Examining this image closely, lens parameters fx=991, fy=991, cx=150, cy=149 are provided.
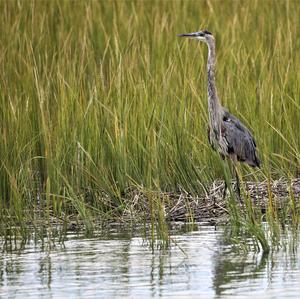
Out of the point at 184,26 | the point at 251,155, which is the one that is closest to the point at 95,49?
the point at 184,26

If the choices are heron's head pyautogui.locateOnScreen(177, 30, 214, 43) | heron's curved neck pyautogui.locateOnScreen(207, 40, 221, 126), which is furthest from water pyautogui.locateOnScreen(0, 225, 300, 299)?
heron's head pyautogui.locateOnScreen(177, 30, 214, 43)

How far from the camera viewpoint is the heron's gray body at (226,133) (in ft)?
26.4

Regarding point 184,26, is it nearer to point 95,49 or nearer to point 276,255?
point 95,49

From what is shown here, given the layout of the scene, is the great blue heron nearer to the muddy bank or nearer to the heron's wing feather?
the heron's wing feather

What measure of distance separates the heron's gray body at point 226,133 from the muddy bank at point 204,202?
14.5 inches

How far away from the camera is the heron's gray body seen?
8055 mm

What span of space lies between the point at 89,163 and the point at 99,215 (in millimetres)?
503

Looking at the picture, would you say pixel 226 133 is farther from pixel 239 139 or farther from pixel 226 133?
pixel 239 139

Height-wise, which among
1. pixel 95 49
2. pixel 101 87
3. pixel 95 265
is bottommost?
pixel 95 265

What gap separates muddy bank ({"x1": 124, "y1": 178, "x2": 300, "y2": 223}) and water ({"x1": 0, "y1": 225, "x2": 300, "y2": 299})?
723 millimetres

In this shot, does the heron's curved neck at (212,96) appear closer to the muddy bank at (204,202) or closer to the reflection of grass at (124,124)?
the reflection of grass at (124,124)

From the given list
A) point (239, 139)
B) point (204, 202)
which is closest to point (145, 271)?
point (204, 202)

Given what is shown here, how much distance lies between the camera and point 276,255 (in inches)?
229

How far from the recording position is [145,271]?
18.2ft
